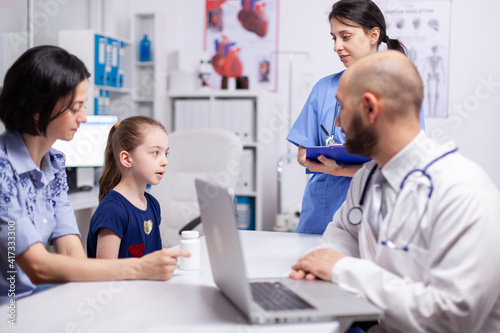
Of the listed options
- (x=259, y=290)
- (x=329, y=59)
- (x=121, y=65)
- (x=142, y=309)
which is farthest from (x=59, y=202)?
(x=329, y=59)

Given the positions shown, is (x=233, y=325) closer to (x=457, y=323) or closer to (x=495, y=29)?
(x=457, y=323)

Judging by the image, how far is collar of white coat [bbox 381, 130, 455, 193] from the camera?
1.21 meters

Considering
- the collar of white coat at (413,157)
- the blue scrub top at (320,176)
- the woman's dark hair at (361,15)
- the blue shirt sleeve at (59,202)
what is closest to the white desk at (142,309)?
the blue shirt sleeve at (59,202)

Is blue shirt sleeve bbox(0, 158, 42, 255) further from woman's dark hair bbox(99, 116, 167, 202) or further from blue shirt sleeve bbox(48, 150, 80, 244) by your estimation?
woman's dark hair bbox(99, 116, 167, 202)

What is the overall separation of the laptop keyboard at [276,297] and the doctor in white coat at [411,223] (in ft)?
0.33

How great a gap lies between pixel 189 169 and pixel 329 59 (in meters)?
1.81

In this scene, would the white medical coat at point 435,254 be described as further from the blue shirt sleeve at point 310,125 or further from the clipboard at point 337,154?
the blue shirt sleeve at point 310,125

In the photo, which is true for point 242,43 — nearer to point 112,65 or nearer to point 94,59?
point 112,65

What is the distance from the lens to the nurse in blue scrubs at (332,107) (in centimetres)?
199

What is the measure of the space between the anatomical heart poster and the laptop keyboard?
321 centimetres

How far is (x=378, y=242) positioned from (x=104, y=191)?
1090 millimetres

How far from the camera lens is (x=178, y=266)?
4.69 feet

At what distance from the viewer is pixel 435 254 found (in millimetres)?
1082

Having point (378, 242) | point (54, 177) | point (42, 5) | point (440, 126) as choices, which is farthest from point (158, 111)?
point (378, 242)
